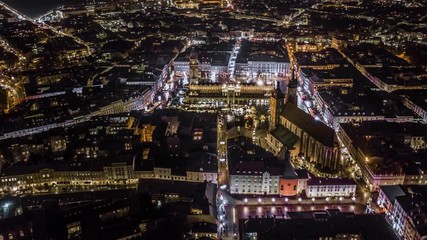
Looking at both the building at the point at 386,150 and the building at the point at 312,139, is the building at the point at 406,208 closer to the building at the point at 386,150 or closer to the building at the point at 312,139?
the building at the point at 386,150

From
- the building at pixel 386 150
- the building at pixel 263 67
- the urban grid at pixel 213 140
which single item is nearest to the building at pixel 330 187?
the urban grid at pixel 213 140

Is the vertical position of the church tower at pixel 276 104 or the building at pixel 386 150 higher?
the church tower at pixel 276 104

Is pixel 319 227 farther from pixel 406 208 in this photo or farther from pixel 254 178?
pixel 254 178

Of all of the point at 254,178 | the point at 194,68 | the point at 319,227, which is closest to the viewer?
the point at 319,227

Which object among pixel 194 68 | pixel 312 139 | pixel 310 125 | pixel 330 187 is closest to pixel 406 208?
pixel 330 187

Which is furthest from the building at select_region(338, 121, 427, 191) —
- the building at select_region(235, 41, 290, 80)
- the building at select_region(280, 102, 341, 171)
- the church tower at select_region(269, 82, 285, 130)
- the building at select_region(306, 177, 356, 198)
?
the building at select_region(235, 41, 290, 80)

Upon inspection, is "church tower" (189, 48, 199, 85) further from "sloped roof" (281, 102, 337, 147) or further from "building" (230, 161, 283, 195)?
"building" (230, 161, 283, 195)

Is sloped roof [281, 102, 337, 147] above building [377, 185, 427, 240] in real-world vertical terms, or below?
above

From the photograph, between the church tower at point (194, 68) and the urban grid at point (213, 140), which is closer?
the urban grid at point (213, 140)

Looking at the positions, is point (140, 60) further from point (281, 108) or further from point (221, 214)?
point (221, 214)

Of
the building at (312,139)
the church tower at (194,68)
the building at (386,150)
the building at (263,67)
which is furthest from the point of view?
the building at (263,67)

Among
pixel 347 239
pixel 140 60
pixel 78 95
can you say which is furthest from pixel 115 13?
pixel 347 239
